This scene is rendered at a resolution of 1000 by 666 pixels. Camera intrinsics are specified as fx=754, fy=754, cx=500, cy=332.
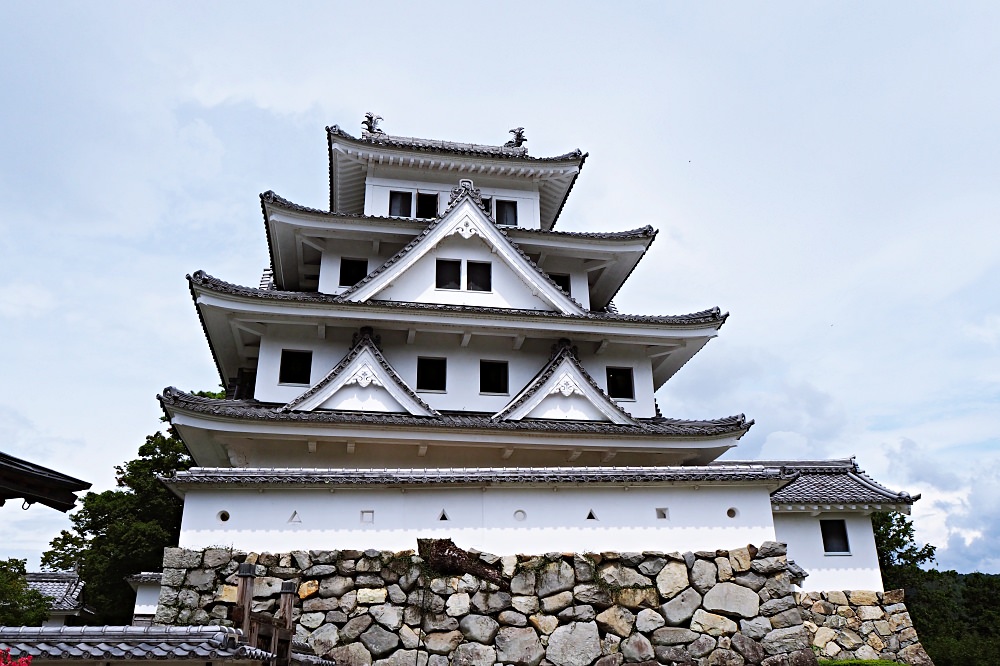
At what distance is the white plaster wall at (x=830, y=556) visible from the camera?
48.6 feet

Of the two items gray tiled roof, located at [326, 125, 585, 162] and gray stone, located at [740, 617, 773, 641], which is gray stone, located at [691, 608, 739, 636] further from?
gray tiled roof, located at [326, 125, 585, 162]

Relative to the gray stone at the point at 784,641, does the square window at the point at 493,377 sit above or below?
above

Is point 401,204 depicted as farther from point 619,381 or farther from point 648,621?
point 648,621

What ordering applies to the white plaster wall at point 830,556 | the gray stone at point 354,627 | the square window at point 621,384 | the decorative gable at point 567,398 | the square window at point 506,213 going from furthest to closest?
the square window at point 506,213, the square window at point 621,384, the white plaster wall at point 830,556, the decorative gable at point 567,398, the gray stone at point 354,627

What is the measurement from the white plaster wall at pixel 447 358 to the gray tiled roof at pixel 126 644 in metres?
8.93

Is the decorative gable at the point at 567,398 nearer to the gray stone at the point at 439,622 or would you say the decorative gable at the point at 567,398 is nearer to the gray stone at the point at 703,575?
the gray stone at the point at 703,575

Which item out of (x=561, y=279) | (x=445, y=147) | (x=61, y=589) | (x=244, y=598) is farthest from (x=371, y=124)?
(x=61, y=589)

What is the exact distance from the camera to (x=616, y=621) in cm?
999

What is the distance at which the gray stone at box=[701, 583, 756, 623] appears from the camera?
10.2 m

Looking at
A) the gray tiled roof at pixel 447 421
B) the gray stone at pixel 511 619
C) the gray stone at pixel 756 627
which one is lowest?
the gray stone at pixel 756 627

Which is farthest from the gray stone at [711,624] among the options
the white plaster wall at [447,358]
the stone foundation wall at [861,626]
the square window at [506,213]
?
the square window at [506,213]

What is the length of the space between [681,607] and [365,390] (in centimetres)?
649

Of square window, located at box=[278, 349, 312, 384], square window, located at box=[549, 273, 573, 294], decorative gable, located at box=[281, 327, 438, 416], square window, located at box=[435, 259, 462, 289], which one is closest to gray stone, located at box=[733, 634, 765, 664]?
decorative gable, located at box=[281, 327, 438, 416]

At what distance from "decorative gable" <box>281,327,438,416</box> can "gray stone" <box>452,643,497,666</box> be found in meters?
4.55
